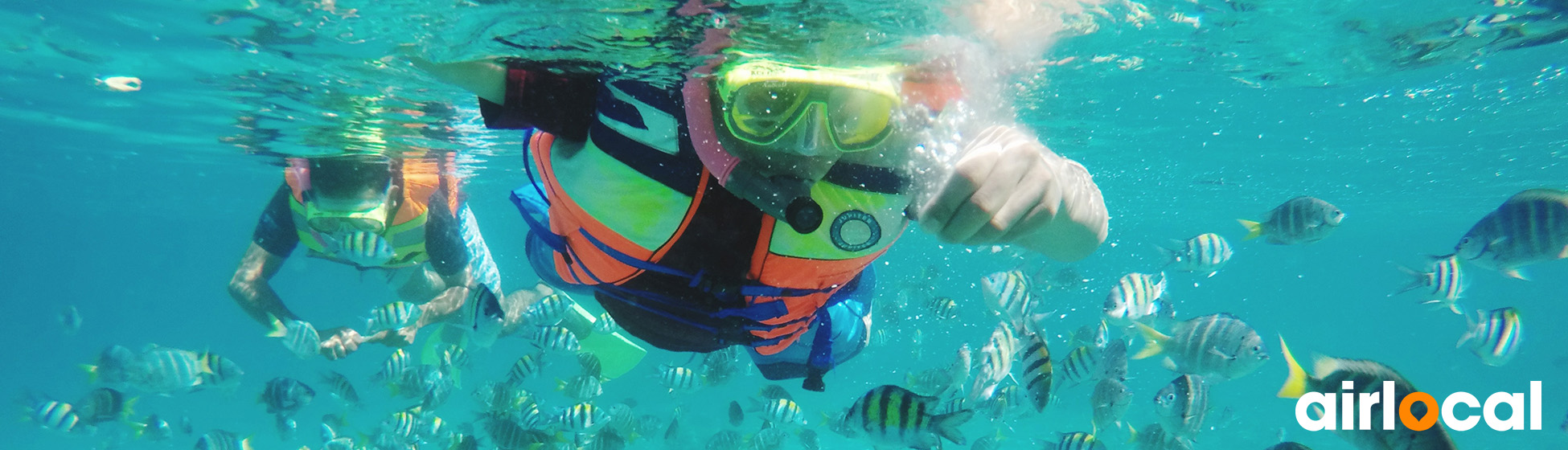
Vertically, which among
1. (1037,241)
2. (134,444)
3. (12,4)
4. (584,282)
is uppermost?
(12,4)

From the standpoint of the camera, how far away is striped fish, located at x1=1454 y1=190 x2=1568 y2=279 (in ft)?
16.9

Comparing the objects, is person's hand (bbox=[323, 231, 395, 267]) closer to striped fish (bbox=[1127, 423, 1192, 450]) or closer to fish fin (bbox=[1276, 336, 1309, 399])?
fish fin (bbox=[1276, 336, 1309, 399])

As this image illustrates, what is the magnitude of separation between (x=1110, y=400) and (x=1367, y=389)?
2705mm

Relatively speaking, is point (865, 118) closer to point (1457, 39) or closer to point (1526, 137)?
point (1457, 39)

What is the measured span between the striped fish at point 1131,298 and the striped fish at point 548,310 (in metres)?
5.56

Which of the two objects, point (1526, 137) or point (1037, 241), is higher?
point (1526, 137)

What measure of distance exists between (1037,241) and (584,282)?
2.42 metres

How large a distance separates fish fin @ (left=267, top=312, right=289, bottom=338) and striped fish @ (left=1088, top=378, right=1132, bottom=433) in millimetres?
7727

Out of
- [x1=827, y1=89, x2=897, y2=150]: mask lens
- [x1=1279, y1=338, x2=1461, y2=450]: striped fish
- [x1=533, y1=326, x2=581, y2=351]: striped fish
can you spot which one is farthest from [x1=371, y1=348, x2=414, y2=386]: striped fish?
[x1=1279, y1=338, x2=1461, y2=450]: striped fish

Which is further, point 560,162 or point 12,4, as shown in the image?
point 12,4

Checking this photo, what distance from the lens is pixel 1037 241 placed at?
9.65ft

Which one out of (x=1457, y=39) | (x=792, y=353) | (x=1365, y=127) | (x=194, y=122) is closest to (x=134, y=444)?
(x=194, y=122)

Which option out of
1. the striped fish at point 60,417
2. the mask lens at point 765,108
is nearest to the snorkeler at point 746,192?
the mask lens at point 765,108

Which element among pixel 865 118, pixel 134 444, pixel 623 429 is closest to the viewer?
pixel 865 118
